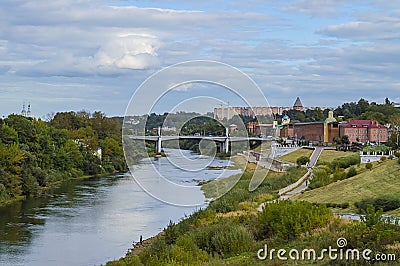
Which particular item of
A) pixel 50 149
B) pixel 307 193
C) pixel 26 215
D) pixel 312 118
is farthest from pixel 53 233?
pixel 312 118

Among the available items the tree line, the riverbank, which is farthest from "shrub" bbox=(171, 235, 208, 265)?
the tree line

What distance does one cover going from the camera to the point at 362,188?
29.1 m

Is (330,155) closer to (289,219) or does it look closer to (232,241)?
(289,219)

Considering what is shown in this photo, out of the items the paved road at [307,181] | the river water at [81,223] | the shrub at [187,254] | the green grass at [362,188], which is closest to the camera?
the shrub at [187,254]

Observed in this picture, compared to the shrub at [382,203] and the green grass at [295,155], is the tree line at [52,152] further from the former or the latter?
the shrub at [382,203]

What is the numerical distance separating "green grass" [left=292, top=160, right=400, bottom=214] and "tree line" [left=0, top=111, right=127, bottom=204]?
1910 centimetres

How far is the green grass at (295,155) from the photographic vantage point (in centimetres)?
6106

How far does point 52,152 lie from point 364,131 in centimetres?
3387

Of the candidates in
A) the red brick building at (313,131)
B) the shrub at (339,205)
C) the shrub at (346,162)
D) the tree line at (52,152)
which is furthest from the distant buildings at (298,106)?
the shrub at (339,205)

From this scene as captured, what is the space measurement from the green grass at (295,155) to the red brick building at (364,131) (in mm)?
7814

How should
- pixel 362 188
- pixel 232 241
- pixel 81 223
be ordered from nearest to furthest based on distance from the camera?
pixel 232 241, pixel 362 188, pixel 81 223

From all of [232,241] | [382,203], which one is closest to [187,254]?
[232,241]

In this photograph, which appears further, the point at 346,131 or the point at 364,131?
the point at 346,131

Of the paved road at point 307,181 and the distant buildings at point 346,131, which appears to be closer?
the paved road at point 307,181
